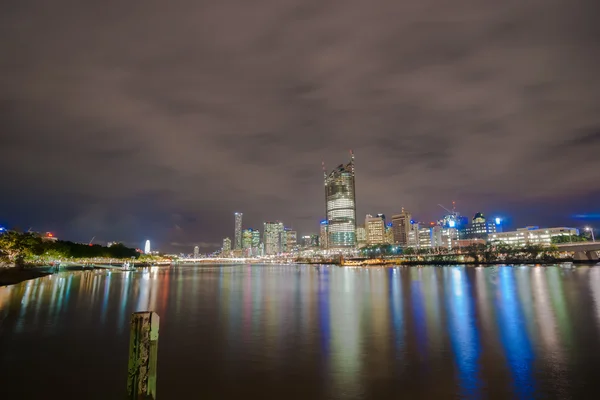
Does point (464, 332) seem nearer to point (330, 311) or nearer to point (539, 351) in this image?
point (539, 351)

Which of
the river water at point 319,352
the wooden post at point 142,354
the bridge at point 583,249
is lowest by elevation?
the river water at point 319,352

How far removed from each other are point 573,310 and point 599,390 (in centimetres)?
2257

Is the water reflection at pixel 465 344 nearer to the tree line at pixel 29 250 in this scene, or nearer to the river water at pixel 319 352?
the river water at pixel 319 352

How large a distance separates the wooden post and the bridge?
16563 cm

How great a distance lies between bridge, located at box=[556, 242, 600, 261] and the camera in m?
135

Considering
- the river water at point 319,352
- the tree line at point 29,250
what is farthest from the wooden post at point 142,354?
the tree line at point 29,250

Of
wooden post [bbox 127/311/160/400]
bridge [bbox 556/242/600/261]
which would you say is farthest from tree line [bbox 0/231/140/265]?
bridge [bbox 556/242/600/261]

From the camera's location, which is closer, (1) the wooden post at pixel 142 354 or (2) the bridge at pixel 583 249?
(1) the wooden post at pixel 142 354

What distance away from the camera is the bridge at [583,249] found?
13462cm

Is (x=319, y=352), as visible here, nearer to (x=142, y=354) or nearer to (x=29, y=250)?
(x=142, y=354)

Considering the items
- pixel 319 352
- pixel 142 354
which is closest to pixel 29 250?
pixel 319 352

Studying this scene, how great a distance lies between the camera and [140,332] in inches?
424

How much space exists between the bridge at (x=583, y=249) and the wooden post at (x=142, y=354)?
543 feet


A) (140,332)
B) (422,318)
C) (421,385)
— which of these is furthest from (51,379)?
(422,318)
